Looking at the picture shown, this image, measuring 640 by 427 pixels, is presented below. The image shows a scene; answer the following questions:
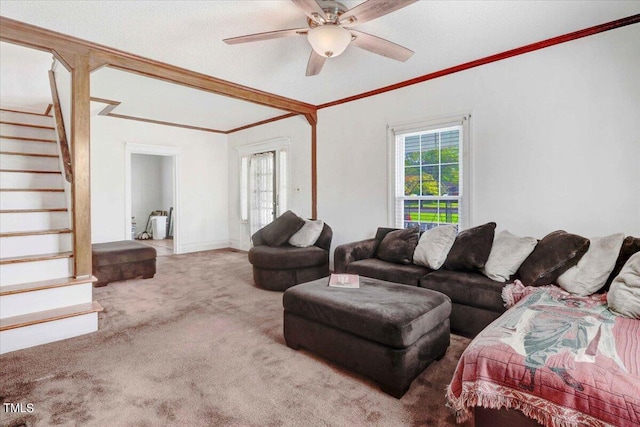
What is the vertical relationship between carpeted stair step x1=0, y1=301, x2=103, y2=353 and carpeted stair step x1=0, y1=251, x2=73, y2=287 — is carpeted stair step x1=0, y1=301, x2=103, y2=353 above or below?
below

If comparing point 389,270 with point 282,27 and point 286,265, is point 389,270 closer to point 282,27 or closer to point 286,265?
point 286,265

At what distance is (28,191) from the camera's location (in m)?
3.52

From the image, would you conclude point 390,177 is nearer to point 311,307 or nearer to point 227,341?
point 311,307

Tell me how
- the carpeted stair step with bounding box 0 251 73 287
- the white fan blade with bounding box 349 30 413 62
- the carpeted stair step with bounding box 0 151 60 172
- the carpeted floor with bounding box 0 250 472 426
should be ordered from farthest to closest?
the carpeted stair step with bounding box 0 151 60 172 < the carpeted stair step with bounding box 0 251 73 287 < the white fan blade with bounding box 349 30 413 62 < the carpeted floor with bounding box 0 250 472 426

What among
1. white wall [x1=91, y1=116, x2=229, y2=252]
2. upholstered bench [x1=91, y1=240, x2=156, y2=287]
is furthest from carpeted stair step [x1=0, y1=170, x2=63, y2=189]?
white wall [x1=91, y1=116, x2=229, y2=252]

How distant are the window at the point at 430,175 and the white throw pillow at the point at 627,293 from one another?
1703mm

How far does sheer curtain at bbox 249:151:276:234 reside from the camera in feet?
20.9

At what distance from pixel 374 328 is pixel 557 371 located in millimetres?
897

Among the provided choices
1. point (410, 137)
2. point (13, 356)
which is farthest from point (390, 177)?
point (13, 356)

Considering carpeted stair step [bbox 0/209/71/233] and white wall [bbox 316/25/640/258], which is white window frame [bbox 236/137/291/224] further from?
carpeted stair step [bbox 0/209/71/233]

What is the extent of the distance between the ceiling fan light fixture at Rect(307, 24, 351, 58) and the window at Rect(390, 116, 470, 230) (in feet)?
6.46

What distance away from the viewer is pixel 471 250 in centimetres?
291

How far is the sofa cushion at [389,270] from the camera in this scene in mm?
3039

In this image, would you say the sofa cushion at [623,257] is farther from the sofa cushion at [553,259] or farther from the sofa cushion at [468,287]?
the sofa cushion at [468,287]
